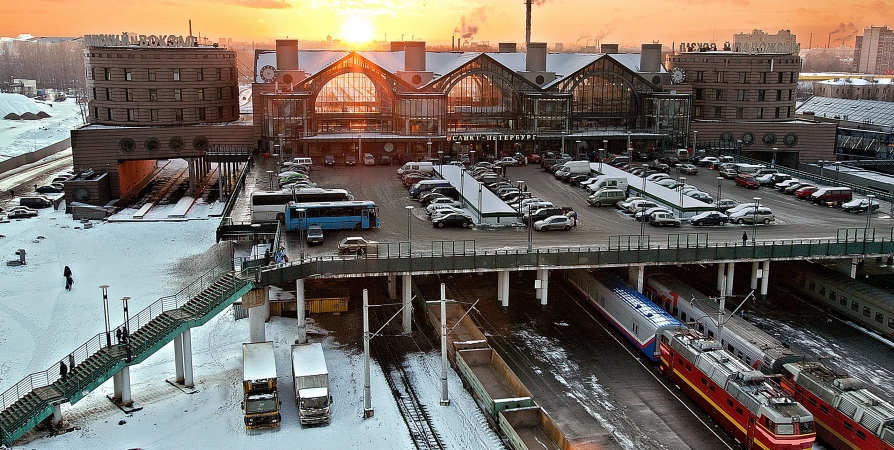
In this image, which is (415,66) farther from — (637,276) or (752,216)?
(637,276)

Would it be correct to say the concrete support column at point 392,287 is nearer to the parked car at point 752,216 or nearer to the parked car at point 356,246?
the parked car at point 356,246

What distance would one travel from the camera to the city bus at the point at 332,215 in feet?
174

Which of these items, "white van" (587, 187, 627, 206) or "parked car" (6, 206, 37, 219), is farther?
"parked car" (6, 206, 37, 219)

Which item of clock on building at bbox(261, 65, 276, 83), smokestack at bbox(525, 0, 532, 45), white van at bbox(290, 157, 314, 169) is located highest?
smokestack at bbox(525, 0, 532, 45)

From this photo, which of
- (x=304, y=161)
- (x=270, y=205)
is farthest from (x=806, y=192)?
(x=304, y=161)

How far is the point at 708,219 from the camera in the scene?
56.9 metres

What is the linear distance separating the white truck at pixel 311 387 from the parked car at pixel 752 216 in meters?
31.5

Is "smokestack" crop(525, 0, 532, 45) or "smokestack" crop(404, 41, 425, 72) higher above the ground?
"smokestack" crop(525, 0, 532, 45)

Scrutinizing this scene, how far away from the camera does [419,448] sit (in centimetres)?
3447

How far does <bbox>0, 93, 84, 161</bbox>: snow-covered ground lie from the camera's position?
129750mm

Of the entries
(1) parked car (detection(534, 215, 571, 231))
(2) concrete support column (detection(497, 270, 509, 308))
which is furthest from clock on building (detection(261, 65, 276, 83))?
(2) concrete support column (detection(497, 270, 509, 308))

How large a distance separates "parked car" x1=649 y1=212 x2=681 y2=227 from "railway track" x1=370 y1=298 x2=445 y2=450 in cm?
1946

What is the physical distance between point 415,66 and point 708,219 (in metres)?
44.0

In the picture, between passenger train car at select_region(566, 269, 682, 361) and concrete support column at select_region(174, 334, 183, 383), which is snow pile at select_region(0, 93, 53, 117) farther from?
passenger train car at select_region(566, 269, 682, 361)
